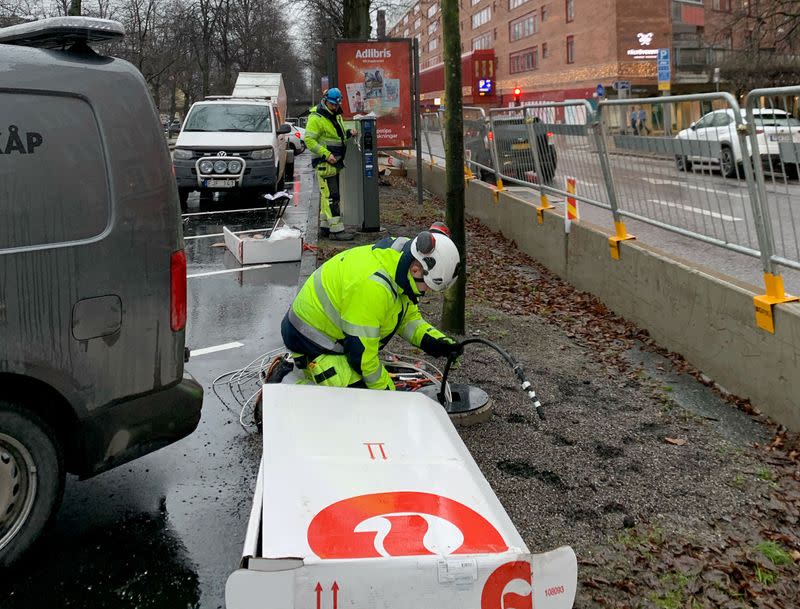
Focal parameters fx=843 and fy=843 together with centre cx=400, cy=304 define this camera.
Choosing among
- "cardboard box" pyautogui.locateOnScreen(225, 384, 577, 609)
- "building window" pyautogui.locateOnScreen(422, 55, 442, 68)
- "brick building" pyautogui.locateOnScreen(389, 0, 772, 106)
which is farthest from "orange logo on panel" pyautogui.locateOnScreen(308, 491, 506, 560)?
"building window" pyautogui.locateOnScreen(422, 55, 442, 68)

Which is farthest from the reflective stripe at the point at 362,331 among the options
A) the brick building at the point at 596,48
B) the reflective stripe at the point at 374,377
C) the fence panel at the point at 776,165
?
the brick building at the point at 596,48

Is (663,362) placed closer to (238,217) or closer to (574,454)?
(574,454)

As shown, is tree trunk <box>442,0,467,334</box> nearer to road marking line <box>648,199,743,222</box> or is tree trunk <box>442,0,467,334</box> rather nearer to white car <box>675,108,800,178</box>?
road marking line <box>648,199,743,222</box>

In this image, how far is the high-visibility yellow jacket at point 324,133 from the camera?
1151 centimetres

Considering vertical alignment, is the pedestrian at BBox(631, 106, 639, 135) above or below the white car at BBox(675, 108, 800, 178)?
above

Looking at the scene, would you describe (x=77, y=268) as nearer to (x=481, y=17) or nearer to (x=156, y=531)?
(x=156, y=531)

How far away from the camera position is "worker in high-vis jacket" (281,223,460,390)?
428cm

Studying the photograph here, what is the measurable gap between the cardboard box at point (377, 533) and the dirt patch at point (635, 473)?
587mm

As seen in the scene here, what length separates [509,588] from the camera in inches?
109

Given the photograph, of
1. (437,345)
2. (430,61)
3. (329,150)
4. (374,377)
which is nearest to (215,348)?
(437,345)

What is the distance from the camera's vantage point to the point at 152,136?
3650 millimetres

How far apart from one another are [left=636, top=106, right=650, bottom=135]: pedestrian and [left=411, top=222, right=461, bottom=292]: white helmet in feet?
12.0

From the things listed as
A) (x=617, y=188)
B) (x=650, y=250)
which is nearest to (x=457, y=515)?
(x=650, y=250)

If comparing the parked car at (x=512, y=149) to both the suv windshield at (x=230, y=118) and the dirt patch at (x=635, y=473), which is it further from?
the suv windshield at (x=230, y=118)
